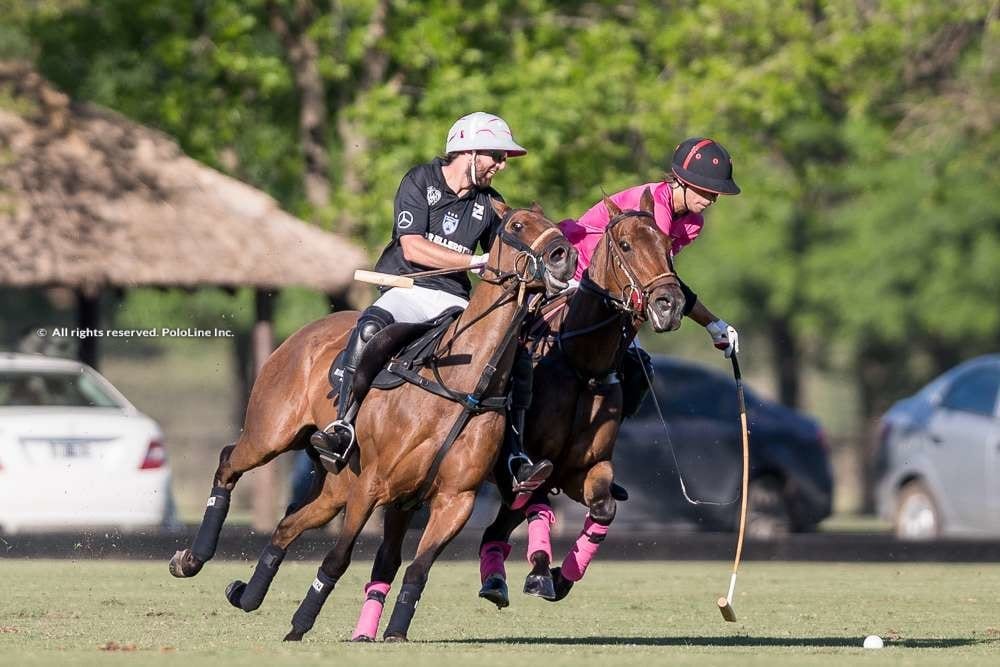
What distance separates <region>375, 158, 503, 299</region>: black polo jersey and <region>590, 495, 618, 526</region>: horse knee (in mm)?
1483

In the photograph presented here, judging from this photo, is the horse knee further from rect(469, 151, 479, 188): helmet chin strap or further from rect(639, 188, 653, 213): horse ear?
rect(469, 151, 479, 188): helmet chin strap

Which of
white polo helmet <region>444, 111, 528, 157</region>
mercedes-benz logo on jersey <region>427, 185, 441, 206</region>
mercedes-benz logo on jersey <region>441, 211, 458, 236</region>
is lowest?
mercedes-benz logo on jersey <region>441, 211, 458, 236</region>

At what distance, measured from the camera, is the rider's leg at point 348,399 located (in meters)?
9.73

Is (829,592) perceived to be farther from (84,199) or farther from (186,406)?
(186,406)

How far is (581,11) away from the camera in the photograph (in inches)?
938

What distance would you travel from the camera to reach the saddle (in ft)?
31.9

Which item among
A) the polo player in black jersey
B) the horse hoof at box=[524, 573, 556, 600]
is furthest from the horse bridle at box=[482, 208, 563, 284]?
the horse hoof at box=[524, 573, 556, 600]

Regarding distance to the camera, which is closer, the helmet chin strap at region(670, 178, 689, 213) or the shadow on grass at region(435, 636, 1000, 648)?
the shadow on grass at region(435, 636, 1000, 648)

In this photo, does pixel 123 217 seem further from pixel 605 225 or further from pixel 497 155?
pixel 497 155

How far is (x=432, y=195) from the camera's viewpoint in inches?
399

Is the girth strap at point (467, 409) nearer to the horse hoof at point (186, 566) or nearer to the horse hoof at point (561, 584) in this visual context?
the horse hoof at point (561, 584)

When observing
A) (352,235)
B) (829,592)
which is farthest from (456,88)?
(829,592)

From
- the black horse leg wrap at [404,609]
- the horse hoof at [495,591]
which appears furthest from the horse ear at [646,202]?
the black horse leg wrap at [404,609]

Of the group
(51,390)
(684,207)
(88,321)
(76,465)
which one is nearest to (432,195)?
(684,207)
